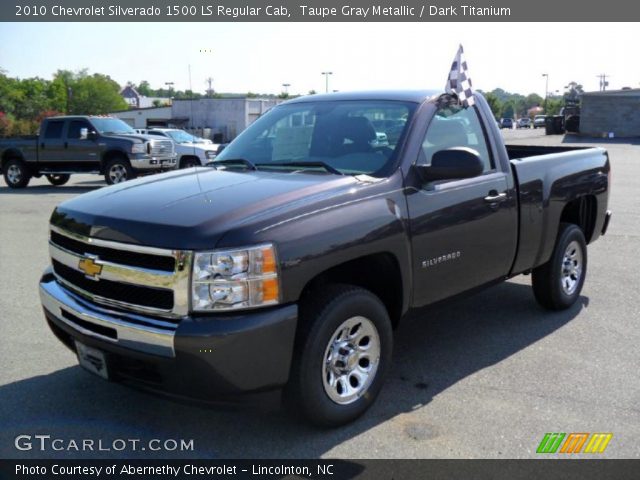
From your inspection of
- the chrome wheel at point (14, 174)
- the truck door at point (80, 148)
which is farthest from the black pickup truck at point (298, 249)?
the chrome wheel at point (14, 174)

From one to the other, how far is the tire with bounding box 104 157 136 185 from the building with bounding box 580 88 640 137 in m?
37.8

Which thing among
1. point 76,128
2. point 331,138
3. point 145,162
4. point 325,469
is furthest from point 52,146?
point 325,469

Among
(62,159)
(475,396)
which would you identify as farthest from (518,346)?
(62,159)

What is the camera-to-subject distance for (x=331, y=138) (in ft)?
14.7

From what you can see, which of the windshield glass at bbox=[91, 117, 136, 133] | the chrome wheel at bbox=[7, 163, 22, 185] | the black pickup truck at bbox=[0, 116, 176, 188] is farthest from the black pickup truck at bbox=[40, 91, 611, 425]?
the chrome wheel at bbox=[7, 163, 22, 185]

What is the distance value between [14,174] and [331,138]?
16.5m

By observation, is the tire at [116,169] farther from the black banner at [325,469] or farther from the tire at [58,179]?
the black banner at [325,469]

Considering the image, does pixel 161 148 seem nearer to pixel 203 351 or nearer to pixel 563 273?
pixel 563 273

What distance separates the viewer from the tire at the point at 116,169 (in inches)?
675

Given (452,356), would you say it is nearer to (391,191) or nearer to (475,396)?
(475,396)

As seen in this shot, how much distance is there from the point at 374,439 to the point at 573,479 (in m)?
Answer: 1.02

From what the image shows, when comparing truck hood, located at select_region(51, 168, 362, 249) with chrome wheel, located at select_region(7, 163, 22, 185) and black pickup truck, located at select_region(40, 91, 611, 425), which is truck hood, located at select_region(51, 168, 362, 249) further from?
chrome wheel, located at select_region(7, 163, 22, 185)

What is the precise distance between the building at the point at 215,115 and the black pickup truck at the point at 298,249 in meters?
55.3

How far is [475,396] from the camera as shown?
4090mm
